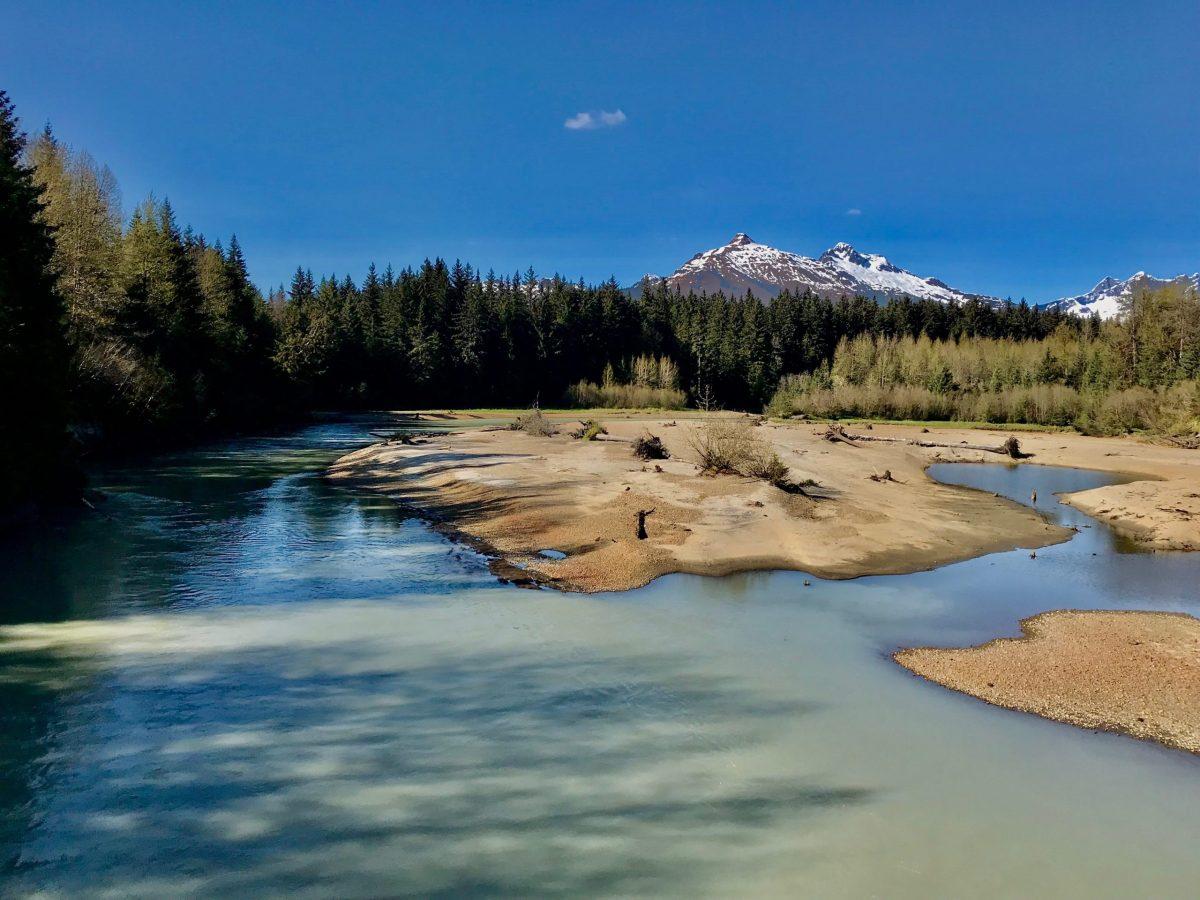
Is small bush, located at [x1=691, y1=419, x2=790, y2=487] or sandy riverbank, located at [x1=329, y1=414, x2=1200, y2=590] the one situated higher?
small bush, located at [x1=691, y1=419, x2=790, y2=487]

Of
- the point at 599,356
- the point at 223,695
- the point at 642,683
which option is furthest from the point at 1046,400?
the point at 223,695

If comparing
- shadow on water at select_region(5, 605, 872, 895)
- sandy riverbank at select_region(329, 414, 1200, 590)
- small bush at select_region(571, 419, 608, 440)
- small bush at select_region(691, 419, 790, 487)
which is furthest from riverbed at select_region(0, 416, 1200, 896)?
small bush at select_region(571, 419, 608, 440)

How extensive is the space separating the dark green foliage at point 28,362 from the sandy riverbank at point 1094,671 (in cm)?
2318

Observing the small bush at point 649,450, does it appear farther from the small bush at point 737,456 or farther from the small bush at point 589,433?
the small bush at point 589,433

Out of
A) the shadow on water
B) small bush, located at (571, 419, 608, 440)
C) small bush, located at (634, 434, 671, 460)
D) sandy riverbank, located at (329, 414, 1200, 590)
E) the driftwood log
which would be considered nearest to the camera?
the shadow on water

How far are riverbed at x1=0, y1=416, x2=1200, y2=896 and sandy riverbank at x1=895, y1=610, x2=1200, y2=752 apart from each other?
0.48m

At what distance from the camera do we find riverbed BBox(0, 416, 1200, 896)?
6.54 m

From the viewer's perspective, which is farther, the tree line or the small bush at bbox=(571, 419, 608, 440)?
the small bush at bbox=(571, 419, 608, 440)

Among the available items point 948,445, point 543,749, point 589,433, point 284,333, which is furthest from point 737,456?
point 284,333

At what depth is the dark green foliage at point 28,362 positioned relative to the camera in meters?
19.0

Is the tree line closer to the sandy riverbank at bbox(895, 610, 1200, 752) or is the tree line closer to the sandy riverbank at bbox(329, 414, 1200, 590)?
the sandy riverbank at bbox(329, 414, 1200, 590)

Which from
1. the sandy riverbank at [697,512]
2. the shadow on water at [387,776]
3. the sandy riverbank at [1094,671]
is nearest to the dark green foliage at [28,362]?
the sandy riverbank at [697,512]

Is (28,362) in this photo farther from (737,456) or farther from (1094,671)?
(1094,671)

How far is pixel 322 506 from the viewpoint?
25.0m
